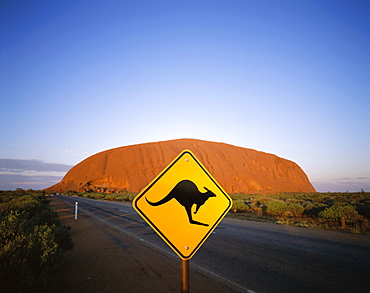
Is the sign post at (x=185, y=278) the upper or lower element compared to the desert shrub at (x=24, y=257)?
upper

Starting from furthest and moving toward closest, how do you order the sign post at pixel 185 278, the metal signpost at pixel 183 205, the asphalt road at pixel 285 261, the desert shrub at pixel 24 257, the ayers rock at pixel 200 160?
the ayers rock at pixel 200 160
the asphalt road at pixel 285 261
the desert shrub at pixel 24 257
the metal signpost at pixel 183 205
the sign post at pixel 185 278

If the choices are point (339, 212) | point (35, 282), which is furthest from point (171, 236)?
point (339, 212)

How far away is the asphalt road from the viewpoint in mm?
4672

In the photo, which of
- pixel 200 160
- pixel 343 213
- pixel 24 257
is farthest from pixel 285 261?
pixel 200 160

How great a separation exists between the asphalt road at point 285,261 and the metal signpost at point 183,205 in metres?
3.07

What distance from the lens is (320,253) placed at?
22.6ft

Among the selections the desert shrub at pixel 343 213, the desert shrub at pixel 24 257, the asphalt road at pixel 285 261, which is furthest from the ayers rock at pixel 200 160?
the desert shrub at pixel 24 257

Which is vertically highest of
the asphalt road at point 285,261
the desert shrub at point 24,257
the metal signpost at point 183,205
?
the metal signpost at point 183,205

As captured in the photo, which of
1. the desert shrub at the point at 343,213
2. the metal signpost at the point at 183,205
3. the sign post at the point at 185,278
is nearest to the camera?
the sign post at the point at 185,278

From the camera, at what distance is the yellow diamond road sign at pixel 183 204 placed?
204cm

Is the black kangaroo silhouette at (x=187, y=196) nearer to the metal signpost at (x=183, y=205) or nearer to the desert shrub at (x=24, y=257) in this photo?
the metal signpost at (x=183, y=205)

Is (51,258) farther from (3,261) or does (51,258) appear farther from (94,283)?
(94,283)

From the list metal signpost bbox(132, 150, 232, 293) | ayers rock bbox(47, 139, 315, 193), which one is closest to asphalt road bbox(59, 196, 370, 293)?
metal signpost bbox(132, 150, 232, 293)

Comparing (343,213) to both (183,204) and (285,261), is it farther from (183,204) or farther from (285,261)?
(183,204)
